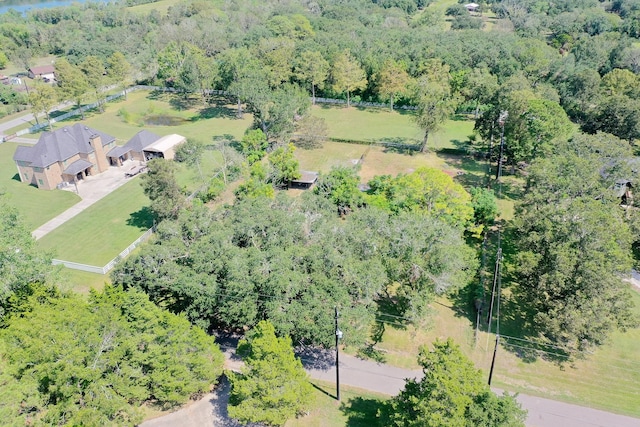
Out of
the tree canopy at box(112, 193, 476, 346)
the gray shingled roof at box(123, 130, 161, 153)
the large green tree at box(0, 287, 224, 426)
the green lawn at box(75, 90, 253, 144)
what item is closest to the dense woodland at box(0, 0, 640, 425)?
the tree canopy at box(112, 193, 476, 346)

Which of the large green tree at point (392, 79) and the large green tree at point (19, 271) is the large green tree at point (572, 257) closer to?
the large green tree at point (19, 271)

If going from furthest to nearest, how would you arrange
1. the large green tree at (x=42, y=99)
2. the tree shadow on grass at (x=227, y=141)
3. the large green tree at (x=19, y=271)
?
the large green tree at (x=42, y=99) < the tree shadow on grass at (x=227, y=141) < the large green tree at (x=19, y=271)

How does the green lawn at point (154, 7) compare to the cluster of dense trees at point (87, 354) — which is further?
the green lawn at point (154, 7)

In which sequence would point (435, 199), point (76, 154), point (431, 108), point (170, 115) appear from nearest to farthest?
point (435, 199), point (76, 154), point (431, 108), point (170, 115)

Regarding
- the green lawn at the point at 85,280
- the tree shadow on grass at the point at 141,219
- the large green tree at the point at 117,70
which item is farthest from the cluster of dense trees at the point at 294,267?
the large green tree at the point at 117,70

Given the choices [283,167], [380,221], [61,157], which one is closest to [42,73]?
[61,157]

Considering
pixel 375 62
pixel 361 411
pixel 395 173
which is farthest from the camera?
pixel 375 62

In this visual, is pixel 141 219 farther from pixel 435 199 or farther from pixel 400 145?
pixel 400 145

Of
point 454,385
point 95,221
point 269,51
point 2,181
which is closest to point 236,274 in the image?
point 454,385
